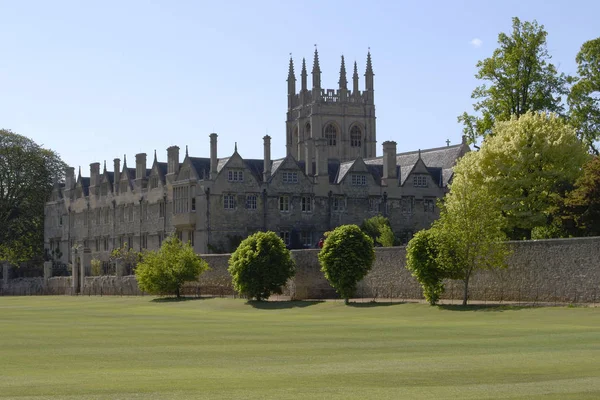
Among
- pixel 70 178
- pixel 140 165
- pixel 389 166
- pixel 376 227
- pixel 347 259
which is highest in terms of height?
pixel 70 178

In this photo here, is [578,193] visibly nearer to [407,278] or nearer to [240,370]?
[407,278]

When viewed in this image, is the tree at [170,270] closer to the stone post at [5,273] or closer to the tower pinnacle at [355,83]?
the stone post at [5,273]

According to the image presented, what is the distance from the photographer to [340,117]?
136m

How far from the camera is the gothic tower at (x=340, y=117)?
135 m

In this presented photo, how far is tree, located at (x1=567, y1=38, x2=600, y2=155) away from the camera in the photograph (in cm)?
7175

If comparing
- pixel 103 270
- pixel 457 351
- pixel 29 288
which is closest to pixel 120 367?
pixel 457 351

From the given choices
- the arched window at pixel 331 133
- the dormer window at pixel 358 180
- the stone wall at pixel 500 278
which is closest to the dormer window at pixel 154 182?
the dormer window at pixel 358 180

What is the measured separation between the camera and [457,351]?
27.7 meters

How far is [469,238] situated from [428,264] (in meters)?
2.61

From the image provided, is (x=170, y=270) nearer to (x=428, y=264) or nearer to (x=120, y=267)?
(x=120, y=267)

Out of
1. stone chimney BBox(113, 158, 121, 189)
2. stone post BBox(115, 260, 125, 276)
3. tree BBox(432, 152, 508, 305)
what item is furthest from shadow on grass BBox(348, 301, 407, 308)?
stone chimney BBox(113, 158, 121, 189)

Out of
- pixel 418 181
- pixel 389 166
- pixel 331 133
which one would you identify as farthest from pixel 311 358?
pixel 331 133

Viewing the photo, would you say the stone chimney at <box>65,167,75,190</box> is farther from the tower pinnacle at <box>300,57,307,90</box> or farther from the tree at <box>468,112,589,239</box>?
the tree at <box>468,112,589,239</box>

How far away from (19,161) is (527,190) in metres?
66.8
